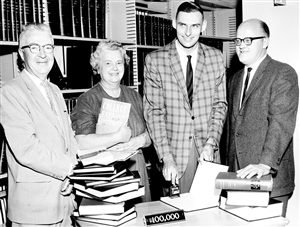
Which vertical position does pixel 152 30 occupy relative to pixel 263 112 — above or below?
above

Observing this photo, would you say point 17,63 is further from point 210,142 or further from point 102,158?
point 210,142

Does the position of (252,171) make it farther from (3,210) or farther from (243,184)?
(3,210)

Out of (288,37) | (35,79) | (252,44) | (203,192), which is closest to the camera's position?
(203,192)

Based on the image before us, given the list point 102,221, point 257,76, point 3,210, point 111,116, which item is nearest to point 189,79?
point 257,76

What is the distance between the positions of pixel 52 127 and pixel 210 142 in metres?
0.99

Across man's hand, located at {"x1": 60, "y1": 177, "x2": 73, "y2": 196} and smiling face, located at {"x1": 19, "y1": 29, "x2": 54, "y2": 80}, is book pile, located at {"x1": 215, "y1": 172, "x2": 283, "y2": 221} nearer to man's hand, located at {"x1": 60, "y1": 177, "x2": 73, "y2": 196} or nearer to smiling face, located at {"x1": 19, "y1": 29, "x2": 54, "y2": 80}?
man's hand, located at {"x1": 60, "y1": 177, "x2": 73, "y2": 196}

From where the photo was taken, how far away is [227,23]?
5168 mm

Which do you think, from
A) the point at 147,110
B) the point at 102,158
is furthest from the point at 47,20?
the point at 102,158

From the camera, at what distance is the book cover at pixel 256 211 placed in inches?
65.7

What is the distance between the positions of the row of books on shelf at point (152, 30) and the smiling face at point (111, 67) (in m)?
1.20

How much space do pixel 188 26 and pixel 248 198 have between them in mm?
1149

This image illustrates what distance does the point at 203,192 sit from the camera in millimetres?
1888

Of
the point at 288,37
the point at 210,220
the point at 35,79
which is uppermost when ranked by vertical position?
the point at 288,37

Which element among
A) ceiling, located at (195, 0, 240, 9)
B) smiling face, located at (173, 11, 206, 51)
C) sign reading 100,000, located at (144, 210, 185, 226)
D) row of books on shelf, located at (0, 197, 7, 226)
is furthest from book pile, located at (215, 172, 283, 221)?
ceiling, located at (195, 0, 240, 9)
